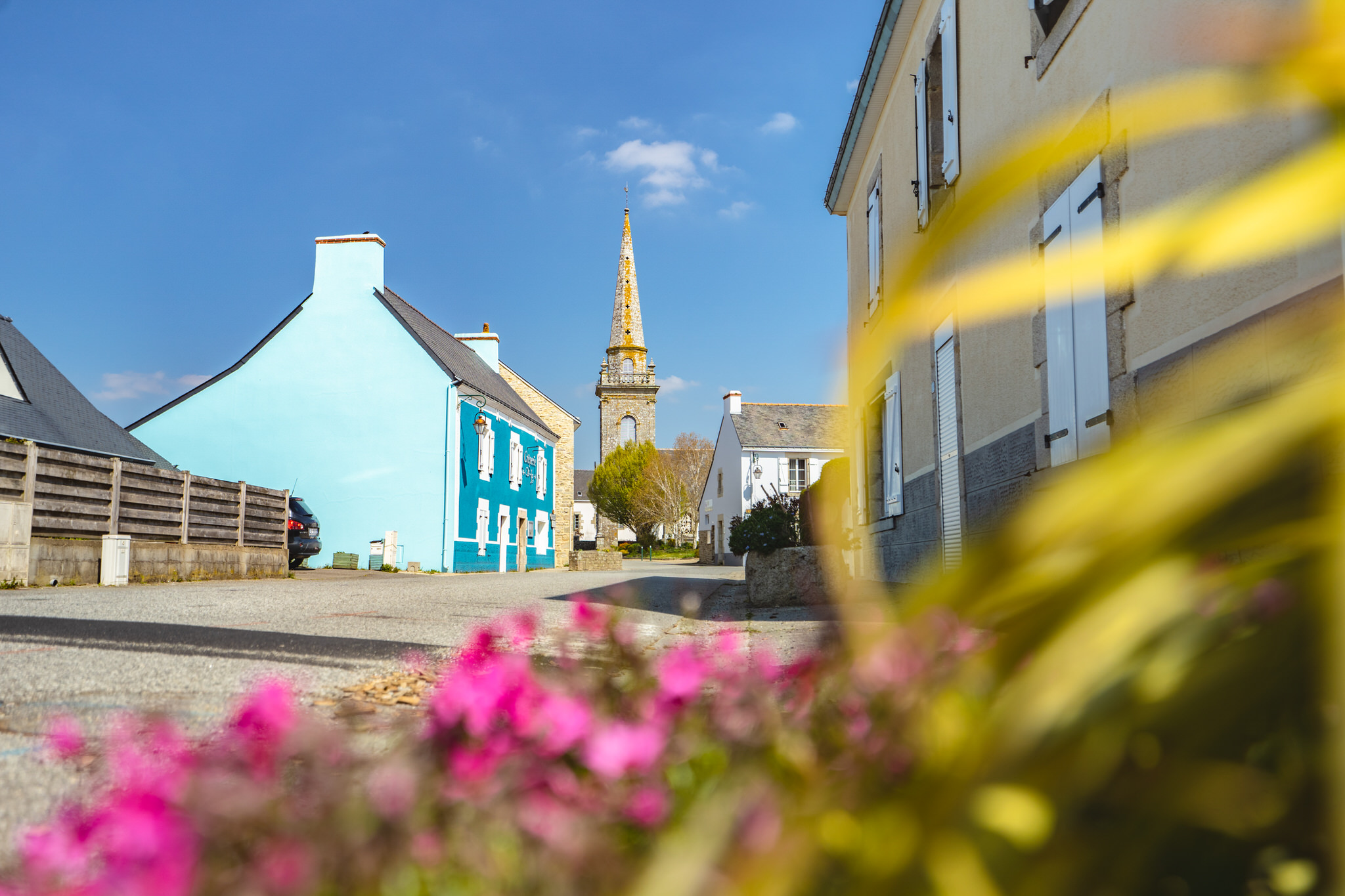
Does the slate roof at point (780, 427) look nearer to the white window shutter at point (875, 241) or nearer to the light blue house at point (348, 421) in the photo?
the light blue house at point (348, 421)

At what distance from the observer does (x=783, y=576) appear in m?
8.36

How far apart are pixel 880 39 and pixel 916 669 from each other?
8983 millimetres

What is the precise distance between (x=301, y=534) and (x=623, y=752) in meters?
18.3

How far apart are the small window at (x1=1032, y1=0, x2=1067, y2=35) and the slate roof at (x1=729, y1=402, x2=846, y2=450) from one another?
26736 millimetres

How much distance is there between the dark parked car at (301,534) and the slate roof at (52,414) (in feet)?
14.4

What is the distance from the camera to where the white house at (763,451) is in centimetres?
3288

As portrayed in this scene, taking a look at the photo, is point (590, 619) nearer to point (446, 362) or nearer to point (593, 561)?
point (446, 362)

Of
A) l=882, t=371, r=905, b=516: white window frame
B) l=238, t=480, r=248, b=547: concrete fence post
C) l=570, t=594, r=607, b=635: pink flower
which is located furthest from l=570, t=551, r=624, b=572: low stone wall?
l=570, t=594, r=607, b=635: pink flower

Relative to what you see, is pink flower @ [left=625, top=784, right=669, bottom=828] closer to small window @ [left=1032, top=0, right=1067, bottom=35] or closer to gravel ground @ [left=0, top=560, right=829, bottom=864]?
gravel ground @ [left=0, top=560, right=829, bottom=864]

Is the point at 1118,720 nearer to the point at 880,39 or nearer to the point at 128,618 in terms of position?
the point at 128,618

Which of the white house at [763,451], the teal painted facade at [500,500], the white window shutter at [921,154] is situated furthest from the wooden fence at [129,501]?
the white house at [763,451]

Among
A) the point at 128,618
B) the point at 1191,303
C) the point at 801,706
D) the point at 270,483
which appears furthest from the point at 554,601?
the point at 270,483

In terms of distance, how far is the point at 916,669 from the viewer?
804 millimetres

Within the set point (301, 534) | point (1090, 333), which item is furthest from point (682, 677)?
point (301, 534)
